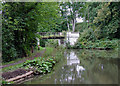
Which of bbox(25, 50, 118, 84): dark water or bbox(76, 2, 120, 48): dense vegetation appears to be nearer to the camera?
bbox(25, 50, 118, 84): dark water

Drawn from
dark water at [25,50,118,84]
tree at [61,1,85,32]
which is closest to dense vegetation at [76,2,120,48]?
tree at [61,1,85,32]

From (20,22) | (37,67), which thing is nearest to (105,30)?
(20,22)

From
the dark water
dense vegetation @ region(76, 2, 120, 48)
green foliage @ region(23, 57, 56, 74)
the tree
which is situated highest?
the tree

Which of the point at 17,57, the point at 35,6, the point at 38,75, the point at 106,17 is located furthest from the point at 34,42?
the point at 106,17

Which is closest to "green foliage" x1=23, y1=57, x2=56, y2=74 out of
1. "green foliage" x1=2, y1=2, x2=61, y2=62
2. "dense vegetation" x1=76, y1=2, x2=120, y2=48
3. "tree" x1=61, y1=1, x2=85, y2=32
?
"green foliage" x1=2, y1=2, x2=61, y2=62

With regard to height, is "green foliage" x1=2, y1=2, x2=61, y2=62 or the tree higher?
the tree

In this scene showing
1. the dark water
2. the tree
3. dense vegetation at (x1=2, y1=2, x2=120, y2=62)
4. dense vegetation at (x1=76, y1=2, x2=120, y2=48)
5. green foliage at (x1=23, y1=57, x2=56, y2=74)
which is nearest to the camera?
the dark water

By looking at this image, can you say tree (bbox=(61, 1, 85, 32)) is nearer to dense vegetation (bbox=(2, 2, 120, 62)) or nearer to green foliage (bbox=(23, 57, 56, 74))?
dense vegetation (bbox=(2, 2, 120, 62))

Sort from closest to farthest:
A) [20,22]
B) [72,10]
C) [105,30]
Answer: [20,22]
[105,30]
[72,10]

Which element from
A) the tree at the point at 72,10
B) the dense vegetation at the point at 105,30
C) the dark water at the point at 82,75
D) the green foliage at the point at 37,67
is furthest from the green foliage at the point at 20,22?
the tree at the point at 72,10

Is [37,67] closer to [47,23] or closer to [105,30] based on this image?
[47,23]

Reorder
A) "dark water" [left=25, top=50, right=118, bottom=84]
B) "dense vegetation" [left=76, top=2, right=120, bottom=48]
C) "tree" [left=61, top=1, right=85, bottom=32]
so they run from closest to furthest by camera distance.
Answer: "dark water" [left=25, top=50, right=118, bottom=84] → "dense vegetation" [left=76, top=2, right=120, bottom=48] → "tree" [left=61, top=1, right=85, bottom=32]

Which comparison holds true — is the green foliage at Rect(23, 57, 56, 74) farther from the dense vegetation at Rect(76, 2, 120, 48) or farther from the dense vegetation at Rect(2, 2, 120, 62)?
the dense vegetation at Rect(76, 2, 120, 48)

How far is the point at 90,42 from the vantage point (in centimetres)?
1814
